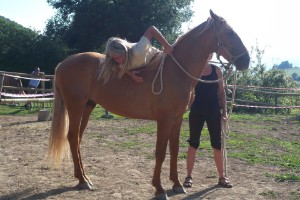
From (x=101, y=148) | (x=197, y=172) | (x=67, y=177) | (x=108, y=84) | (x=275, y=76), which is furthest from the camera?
(x=275, y=76)

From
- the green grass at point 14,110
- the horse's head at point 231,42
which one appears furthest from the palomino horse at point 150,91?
the green grass at point 14,110

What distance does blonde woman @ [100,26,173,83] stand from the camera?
4.34 m

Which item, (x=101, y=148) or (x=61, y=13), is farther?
(x=61, y=13)

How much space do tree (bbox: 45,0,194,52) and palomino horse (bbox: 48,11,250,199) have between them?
21.8 meters

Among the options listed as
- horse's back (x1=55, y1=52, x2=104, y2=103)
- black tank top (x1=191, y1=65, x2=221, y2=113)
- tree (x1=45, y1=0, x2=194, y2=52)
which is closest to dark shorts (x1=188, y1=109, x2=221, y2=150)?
black tank top (x1=191, y1=65, x2=221, y2=113)

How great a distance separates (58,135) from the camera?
485 centimetres

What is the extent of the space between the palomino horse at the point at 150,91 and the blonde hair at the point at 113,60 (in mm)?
108

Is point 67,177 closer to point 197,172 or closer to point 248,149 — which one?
point 197,172

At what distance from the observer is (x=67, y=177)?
5.08 meters

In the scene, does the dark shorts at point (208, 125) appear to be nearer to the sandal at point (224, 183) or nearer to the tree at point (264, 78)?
the sandal at point (224, 183)

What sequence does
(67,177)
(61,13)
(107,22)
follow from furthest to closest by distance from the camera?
(61,13), (107,22), (67,177)

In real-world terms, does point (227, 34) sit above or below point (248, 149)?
above

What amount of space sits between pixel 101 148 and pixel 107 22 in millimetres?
20414

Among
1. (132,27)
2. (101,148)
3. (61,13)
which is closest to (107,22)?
(132,27)
